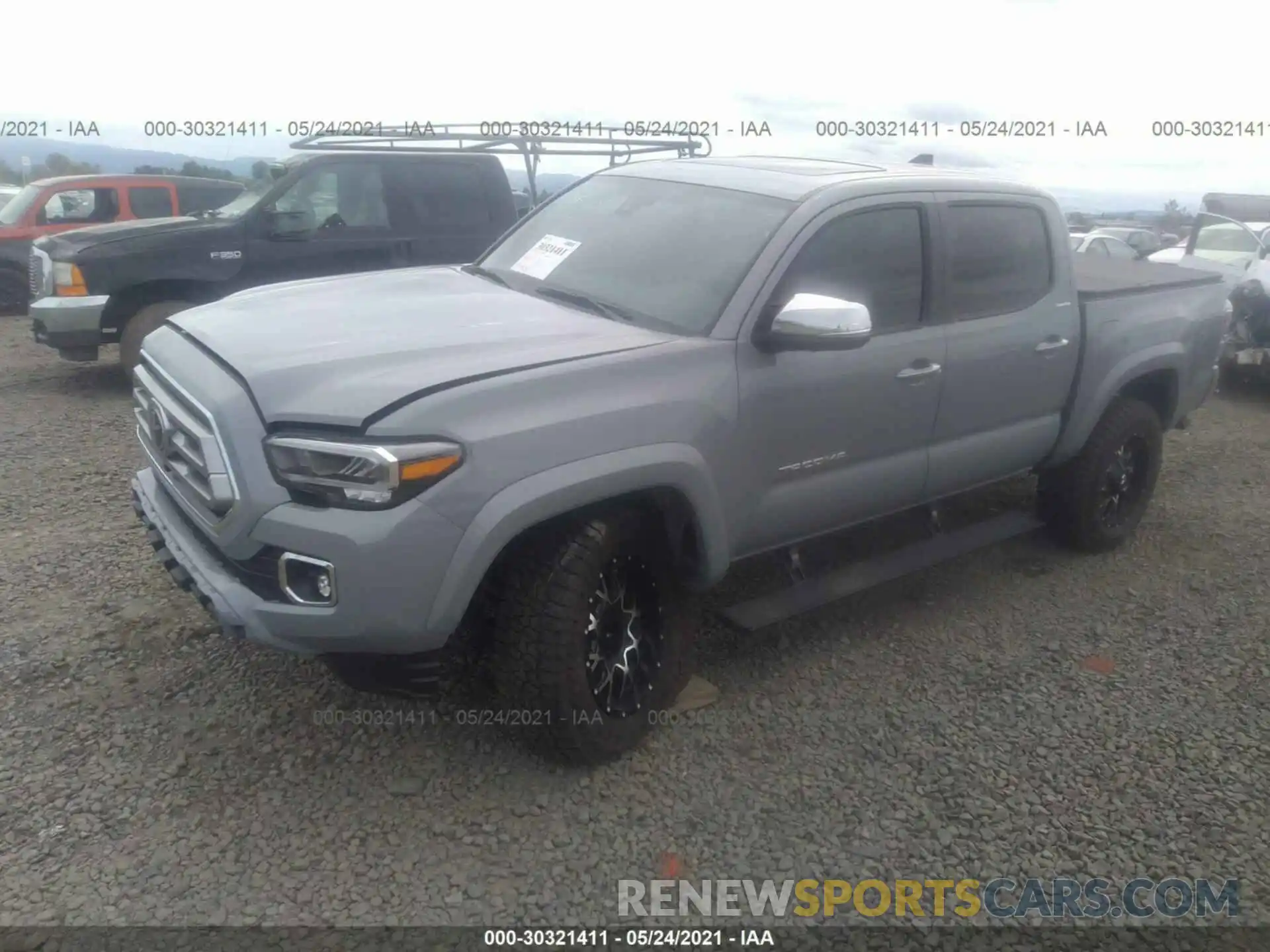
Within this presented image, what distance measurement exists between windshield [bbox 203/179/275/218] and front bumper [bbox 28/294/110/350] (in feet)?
3.54

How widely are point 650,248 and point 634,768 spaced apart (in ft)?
6.00

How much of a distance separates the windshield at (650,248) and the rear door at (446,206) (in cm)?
391

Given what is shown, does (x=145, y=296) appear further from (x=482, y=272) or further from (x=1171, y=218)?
(x=1171, y=218)

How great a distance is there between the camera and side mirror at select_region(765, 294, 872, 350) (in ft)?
10.3

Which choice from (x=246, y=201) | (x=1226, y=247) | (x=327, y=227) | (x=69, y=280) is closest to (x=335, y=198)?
(x=327, y=227)

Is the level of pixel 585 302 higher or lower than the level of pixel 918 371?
higher

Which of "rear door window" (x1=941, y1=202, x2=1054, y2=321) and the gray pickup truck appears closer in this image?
the gray pickup truck

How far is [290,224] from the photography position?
306 inches

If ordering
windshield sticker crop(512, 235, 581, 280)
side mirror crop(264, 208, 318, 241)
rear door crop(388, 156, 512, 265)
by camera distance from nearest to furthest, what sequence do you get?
windshield sticker crop(512, 235, 581, 280) < side mirror crop(264, 208, 318, 241) < rear door crop(388, 156, 512, 265)

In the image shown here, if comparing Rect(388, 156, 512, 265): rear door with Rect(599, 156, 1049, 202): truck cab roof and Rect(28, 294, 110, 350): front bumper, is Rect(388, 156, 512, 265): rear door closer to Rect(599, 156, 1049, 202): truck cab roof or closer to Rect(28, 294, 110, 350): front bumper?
Rect(28, 294, 110, 350): front bumper

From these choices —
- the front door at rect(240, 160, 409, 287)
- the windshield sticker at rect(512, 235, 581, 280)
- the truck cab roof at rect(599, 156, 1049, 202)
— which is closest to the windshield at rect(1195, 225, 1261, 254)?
the truck cab roof at rect(599, 156, 1049, 202)

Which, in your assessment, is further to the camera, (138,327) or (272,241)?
(272,241)

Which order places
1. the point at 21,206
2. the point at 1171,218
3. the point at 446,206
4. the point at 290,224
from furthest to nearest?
the point at 1171,218
the point at 21,206
the point at 446,206
the point at 290,224

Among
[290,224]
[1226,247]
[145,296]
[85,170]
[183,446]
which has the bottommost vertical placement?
[1226,247]
